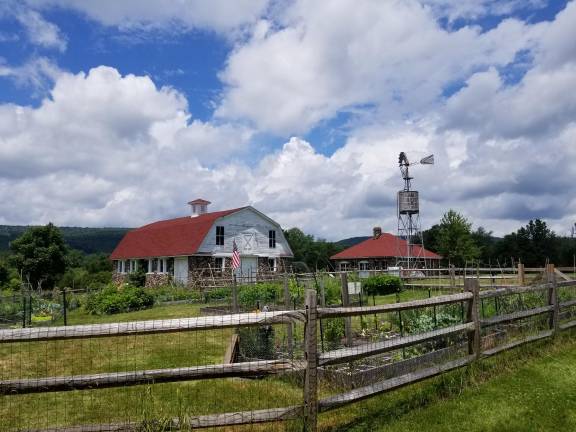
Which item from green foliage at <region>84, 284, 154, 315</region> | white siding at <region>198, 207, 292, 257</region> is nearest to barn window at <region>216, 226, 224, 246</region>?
white siding at <region>198, 207, 292, 257</region>

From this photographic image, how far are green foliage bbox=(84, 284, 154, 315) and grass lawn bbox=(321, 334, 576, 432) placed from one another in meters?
17.8

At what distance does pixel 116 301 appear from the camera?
2219 cm

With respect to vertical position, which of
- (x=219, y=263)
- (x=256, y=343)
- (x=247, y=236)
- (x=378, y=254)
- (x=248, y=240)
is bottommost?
(x=256, y=343)

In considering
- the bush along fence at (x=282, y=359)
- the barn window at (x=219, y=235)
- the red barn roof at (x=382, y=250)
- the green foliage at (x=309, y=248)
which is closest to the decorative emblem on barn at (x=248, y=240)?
the barn window at (x=219, y=235)

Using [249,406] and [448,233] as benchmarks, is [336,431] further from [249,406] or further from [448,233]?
[448,233]

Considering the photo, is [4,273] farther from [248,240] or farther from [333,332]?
[333,332]

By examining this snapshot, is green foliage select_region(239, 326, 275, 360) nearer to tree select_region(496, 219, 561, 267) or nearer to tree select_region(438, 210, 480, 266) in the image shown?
tree select_region(438, 210, 480, 266)

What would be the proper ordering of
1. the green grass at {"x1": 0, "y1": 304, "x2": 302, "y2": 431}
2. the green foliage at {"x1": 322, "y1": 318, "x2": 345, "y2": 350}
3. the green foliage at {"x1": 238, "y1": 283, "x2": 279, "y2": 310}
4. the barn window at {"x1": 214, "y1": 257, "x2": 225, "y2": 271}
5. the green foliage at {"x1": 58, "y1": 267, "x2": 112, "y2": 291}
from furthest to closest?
the green foliage at {"x1": 58, "y1": 267, "x2": 112, "y2": 291} → the barn window at {"x1": 214, "y1": 257, "x2": 225, "y2": 271} → the green foliage at {"x1": 238, "y1": 283, "x2": 279, "y2": 310} → the green foliage at {"x1": 322, "y1": 318, "x2": 345, "y2": 350} → the green grass at {"x1": 0, "y1": 304, "x2": 302, "y2": 431}

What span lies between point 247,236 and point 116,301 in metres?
15.9

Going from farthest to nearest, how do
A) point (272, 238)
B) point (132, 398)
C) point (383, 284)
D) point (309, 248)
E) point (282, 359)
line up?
point (309, 248) → point (272, 238) → point (383, 284) → point (132, 398) → point (282, 359)

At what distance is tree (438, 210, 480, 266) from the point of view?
155 feet

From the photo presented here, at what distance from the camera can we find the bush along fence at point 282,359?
14.8 feet

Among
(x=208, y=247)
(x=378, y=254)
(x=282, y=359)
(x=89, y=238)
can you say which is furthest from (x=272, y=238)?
(x=89, y=238)

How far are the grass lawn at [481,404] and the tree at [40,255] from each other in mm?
45202
